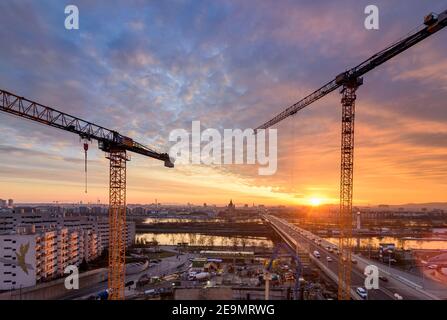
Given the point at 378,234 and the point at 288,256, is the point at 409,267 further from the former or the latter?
the point at 378,234

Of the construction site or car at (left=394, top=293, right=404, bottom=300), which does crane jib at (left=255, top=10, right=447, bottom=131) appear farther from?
car at (left=394, top=293, right=404, bottom=300)

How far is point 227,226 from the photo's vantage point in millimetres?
36250

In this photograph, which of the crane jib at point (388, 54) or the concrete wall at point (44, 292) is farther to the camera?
the concrete wall at point (44, 292)

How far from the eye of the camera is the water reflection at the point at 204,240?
24.1m

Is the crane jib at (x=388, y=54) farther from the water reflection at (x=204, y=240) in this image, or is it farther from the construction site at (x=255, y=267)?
the water reflection at (x=204, y=240)

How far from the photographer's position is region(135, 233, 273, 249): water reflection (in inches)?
950

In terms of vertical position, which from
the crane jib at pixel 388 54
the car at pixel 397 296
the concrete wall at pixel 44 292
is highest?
the crane jib at pixel 388 54

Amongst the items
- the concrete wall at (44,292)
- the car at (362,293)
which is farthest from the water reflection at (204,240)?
the car at (362,293)

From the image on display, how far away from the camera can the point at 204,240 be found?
26719mm

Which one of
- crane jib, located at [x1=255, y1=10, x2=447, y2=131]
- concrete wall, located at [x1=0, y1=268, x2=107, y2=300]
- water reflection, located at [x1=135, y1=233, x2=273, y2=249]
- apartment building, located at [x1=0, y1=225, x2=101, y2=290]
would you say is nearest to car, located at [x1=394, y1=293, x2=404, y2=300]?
crane jib, located at [x1=255, y1=10, x2=447, y2=131]

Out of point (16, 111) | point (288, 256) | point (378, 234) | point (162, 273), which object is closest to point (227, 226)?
point (378, 234)

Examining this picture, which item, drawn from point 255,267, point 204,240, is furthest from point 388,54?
point 204,240
